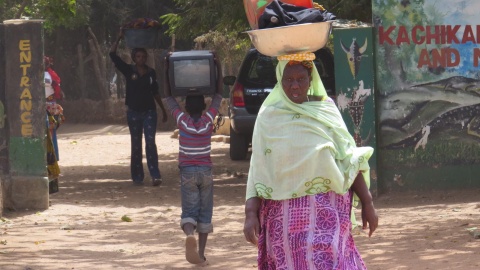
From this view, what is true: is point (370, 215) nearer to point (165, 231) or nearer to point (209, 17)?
point (165, 231)

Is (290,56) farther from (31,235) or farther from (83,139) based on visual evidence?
(83,139)

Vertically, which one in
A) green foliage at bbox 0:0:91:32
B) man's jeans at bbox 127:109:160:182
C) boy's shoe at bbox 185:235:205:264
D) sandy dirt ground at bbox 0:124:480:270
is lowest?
sandy dirt ground at bbox 0:124:480:270

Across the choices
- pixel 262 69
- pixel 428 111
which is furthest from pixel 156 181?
pixel 428 111

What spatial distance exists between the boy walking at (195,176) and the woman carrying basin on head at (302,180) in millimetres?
2776

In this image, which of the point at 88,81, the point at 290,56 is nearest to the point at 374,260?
the point at 290,56

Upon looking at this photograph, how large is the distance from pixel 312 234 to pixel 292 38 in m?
0.94

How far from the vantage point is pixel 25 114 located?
10711 millimetres

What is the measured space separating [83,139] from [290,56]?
18.8m

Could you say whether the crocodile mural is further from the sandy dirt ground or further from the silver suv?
the silver suv

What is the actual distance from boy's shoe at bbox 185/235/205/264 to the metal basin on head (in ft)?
9.49

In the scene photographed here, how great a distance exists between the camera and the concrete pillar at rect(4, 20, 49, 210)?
34.9 feet

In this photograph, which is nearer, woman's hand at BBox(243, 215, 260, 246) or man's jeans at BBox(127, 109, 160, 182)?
woman's hand at BBox(243, 215, 260, 246)

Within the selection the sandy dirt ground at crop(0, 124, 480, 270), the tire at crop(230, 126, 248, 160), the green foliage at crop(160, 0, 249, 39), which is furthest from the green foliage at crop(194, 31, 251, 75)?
the sandy dirt ground at crop(0, 124, 480, 270)

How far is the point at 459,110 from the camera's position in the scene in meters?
10.9
